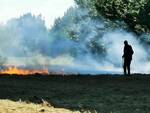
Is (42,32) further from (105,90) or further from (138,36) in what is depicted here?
(105,90)

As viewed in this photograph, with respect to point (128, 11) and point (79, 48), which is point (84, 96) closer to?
point (128, 11)

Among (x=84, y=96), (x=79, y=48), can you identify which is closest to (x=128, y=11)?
(x=79, y=48)

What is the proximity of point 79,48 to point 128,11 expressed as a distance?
17.8 meters

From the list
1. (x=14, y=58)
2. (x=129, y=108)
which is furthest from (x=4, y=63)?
(x=129, y=108)

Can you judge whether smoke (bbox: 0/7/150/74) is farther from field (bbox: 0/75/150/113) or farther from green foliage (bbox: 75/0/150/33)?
field (bbox: 0/75/150/113)

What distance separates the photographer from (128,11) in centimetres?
5675

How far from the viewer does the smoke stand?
66500 mm

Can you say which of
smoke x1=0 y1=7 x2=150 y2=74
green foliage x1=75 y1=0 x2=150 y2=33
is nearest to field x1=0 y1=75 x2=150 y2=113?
green foliage x1=75 y1=0 x2=150 y2=33

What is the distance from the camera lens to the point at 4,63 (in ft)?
283

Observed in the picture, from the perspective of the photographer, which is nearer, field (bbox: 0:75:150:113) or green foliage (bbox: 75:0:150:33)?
field (bbox: 0:75:150:113)

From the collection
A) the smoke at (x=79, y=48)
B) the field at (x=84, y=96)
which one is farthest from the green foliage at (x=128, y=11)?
the field at (x=84, y=96)

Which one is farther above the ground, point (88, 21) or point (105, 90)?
point (88, 21)

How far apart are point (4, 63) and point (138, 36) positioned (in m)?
31.6

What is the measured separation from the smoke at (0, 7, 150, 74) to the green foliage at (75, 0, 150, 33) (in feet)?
6.32
